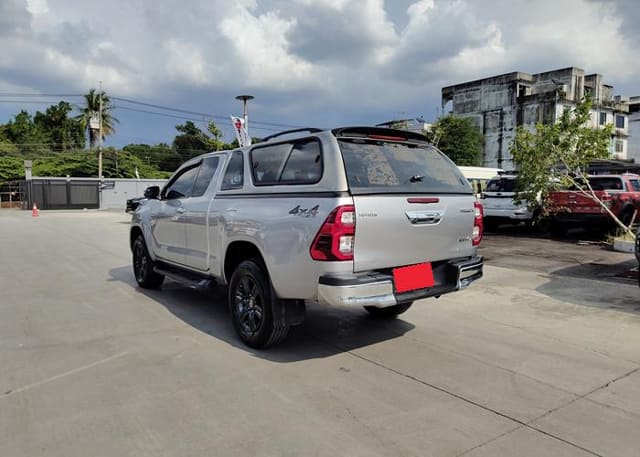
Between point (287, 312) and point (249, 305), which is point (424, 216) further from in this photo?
point (249, 305)

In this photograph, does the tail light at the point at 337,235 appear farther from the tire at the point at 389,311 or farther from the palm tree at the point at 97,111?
the palm tree at the point at 97,111

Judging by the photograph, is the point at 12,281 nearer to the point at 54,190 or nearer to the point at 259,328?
the point at 259,328

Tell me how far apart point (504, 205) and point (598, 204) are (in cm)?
279

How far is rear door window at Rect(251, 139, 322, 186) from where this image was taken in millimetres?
4012

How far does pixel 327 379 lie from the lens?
372cm

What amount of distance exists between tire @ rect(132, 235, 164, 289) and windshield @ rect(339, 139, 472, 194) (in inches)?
156

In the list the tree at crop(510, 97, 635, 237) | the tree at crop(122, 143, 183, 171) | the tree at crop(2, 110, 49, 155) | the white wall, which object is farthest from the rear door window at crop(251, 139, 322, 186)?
the tree at crop(122, 143, 183, 171)

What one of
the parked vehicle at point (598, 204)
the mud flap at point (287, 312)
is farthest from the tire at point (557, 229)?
the mud flap at point (287, 312)

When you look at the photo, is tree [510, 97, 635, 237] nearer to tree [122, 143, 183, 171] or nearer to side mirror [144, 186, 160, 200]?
side mirror [144, 186, 160, 200]

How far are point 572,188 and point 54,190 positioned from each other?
108 feet

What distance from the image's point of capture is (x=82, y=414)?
10.4 ft

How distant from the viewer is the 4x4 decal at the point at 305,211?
12.1ft

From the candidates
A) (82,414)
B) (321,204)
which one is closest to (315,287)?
(321,204)

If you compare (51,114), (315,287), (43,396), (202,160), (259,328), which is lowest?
(43,396)
